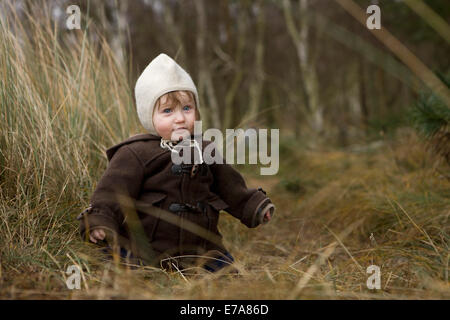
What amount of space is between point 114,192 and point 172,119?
38 centimetres

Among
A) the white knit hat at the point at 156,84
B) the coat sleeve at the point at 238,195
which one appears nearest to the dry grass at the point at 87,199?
the coat sleeve at the point at 238,195

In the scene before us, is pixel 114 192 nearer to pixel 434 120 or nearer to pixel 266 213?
pixel 266 213

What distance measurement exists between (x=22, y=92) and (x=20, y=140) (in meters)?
0.24

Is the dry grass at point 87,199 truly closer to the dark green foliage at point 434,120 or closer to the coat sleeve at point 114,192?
the coat sleeve at point 114,192

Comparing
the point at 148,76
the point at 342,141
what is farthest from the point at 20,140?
the point at 342,141

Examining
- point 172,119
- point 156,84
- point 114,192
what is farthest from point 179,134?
point 114,192

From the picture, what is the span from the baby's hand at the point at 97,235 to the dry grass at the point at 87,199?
0.08 m

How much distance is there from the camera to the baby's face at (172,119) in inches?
74.0

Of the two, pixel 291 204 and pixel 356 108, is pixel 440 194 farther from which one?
pixel 356 108

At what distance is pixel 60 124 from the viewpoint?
2.24 meters

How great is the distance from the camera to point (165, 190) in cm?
186

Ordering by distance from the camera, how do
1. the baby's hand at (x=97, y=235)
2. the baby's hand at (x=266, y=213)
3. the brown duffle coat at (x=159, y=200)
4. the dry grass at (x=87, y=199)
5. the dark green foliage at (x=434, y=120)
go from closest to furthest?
the dry grass at (x=87, y=199) < the baby's hand at (x=97, y=235) < the brown duffle coat at (x=159, y=200) < the baby's hand at (x=266, y=213) < the dark green foliage at (x=434, y=120)

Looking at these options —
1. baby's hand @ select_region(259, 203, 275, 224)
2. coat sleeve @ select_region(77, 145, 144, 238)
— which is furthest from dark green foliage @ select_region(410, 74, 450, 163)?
coat sleeve @ select_region(77, 145, 144, 238)

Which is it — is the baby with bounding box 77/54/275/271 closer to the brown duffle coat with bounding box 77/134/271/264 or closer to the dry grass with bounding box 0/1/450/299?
the brown duffle coat with bounding box 77/134/271/264
